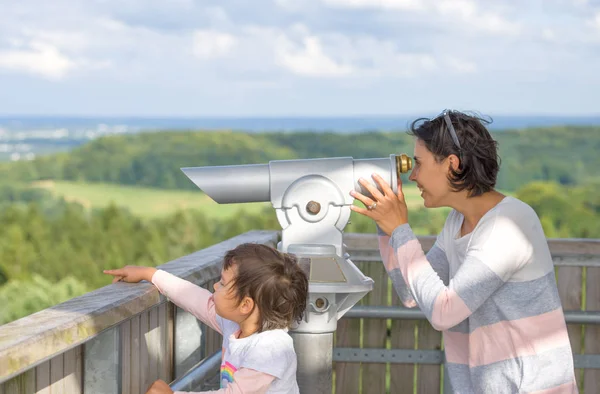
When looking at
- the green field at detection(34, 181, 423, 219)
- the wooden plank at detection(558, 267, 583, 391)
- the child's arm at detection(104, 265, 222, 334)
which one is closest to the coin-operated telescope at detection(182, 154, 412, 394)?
the child's arm at detection(104, 265, 222, 334)

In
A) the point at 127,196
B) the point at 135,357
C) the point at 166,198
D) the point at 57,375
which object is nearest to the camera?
the point at 57,375

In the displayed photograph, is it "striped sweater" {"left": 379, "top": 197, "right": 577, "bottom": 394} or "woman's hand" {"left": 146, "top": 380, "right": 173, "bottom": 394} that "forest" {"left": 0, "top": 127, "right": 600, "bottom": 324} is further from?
"woman's hand" {"left": 146, "top": 380, "right": 173, "bottom": 394}

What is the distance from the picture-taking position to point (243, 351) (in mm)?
1939

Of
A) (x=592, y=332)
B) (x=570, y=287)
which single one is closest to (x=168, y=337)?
(x=570, y=287)

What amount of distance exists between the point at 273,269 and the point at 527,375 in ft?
1.93

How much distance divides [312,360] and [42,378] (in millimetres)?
684

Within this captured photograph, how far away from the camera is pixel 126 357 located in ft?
6.76

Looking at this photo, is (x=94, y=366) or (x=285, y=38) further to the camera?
(x=285, y=38)

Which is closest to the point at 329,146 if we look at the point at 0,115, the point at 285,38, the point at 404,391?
the point at 404,391

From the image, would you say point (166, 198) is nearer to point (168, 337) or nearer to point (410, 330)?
point (410, 330)

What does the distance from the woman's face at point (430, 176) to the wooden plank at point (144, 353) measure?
719mm

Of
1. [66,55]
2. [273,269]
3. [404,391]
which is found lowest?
[404,391]

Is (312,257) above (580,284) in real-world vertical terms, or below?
above

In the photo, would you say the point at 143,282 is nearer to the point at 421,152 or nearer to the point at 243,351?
the point at 243,351
